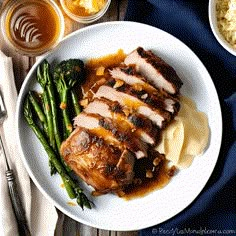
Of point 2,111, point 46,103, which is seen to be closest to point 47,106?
point 46,103

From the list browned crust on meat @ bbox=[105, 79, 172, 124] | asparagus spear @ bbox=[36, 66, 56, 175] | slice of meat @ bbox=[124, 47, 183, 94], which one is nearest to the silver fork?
asparagus spear @ bbox=[36, 66, 56, 175]

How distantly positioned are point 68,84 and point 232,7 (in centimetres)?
145

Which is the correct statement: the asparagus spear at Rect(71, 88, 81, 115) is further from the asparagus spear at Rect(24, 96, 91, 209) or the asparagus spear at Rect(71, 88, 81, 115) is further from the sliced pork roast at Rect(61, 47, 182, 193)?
the asparagus spear at Rect(24, 96, 91, 209)

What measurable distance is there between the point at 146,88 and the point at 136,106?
17cm

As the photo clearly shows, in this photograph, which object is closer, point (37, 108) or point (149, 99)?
point (149, 99)

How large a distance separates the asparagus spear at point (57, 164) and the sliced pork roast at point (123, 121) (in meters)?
0.21

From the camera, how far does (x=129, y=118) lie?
4559 millimetres

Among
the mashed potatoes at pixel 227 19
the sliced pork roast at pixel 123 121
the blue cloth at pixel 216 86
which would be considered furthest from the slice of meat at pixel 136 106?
the mashed potatoes at pixel 227 19

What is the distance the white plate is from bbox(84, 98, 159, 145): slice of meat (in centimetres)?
54

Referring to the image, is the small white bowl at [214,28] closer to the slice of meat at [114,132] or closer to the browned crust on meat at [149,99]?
the browned crust on meat at [149,99]

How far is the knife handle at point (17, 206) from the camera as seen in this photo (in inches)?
195

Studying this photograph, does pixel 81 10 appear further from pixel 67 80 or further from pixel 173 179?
pixel 173 179

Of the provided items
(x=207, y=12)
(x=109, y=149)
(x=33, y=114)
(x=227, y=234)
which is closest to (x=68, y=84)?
(x=33, y=114)

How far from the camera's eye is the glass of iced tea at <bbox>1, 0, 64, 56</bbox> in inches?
193
